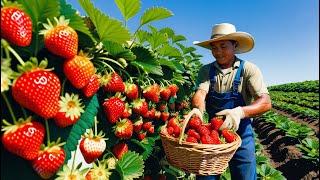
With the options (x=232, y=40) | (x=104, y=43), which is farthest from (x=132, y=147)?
(x=232, y=40)

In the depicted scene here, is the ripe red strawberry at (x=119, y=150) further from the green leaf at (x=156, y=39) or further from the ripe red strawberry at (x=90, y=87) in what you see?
the green leaf at (x=156, y=39)

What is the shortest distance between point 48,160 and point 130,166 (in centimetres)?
92

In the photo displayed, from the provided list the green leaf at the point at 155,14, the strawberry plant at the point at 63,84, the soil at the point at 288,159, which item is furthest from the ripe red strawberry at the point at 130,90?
the soil at the point at 288,159

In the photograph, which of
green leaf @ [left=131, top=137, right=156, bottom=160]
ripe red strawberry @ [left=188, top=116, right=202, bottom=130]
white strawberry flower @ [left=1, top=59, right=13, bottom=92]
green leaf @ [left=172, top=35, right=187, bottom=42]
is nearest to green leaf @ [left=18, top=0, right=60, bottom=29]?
white strawberry flower @ [left=1, top=59, right=13, bottom=92]

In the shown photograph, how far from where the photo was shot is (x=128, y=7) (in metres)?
2.13

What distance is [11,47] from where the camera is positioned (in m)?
1.25

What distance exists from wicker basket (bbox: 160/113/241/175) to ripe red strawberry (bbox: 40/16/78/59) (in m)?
1.30

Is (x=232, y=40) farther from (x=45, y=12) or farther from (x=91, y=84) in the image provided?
(x=45, y=12)

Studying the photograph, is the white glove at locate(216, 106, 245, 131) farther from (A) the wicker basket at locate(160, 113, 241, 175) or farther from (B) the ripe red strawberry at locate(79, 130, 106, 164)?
(B) the ripe red strawberry at locate(79, 130, 106, 164)

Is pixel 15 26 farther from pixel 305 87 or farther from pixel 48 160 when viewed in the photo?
pixel 305 87

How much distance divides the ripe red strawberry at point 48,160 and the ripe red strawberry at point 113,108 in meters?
0.61

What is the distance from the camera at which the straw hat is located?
139 inches

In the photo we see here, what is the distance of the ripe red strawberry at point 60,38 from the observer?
→ 133 cm

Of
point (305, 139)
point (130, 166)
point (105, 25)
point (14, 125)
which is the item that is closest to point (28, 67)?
point (14, 125)
